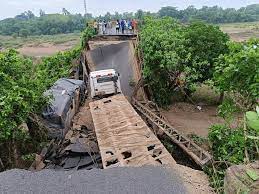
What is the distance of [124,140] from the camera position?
47.9 feet

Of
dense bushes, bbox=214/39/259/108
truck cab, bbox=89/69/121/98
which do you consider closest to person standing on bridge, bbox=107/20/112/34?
truck cab, bbox=89/69/121/98

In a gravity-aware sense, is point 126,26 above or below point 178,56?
above

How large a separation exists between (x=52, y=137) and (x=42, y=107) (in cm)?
171

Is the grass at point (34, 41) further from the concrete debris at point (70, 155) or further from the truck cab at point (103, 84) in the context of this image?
the concrete debris at point (70, 155)

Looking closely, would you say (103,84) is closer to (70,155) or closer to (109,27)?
(70,155)

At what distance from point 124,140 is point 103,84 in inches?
346

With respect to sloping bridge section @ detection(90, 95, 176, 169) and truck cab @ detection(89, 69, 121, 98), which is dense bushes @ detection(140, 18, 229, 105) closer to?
truck cab @ detection(89, 69, 121, 98)

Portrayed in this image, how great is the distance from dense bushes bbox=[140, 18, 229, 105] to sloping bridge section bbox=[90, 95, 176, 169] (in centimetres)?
667

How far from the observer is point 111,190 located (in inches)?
333

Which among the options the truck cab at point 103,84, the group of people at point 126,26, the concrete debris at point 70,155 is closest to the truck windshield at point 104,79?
the truck cab at point 103,84

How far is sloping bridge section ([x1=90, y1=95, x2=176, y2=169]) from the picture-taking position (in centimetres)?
1270

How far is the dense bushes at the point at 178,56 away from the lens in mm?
25703

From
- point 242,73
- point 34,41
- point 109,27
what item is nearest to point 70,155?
point 242,73

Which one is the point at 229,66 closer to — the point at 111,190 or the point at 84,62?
the point at 111,190
